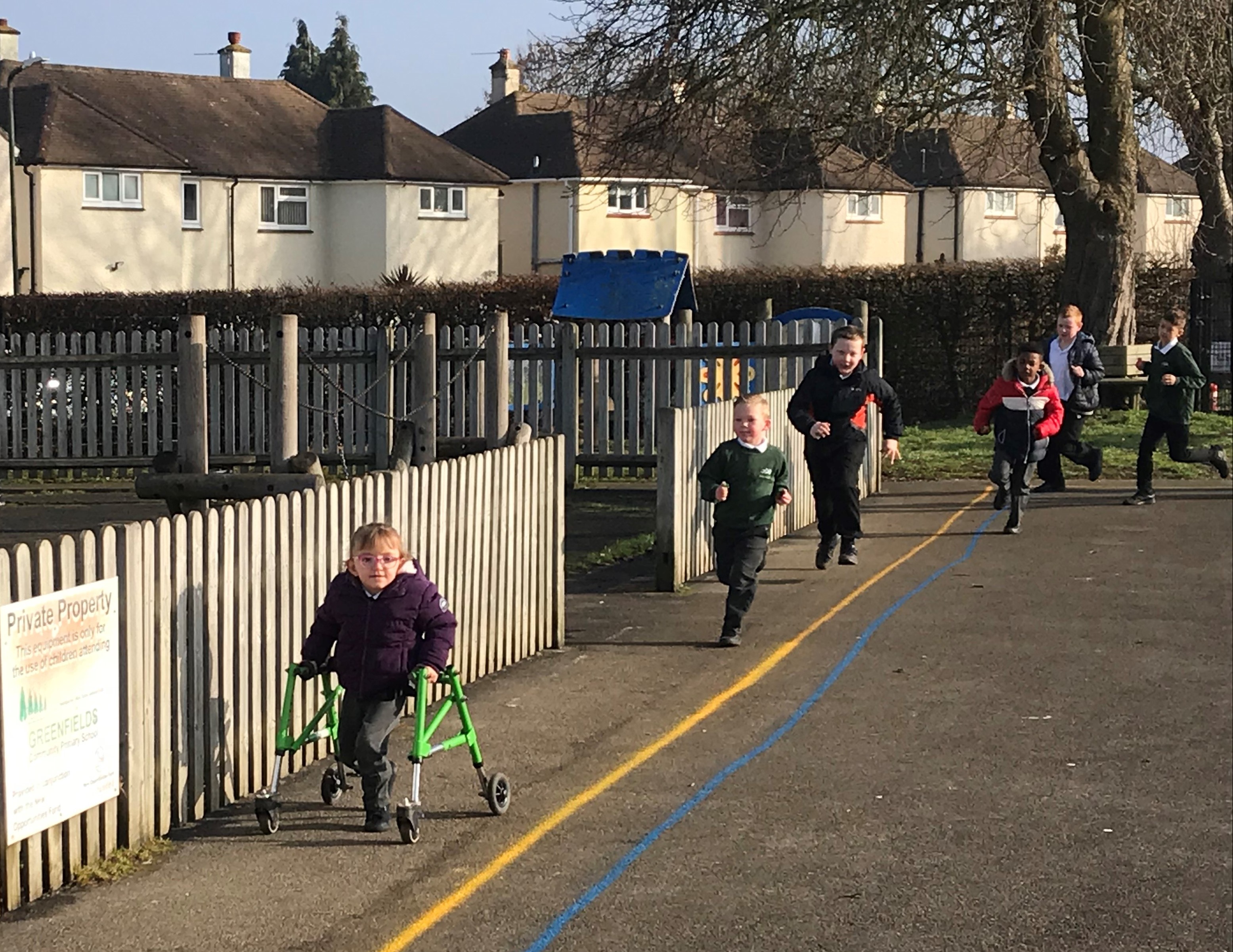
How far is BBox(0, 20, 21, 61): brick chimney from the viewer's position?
175 ft

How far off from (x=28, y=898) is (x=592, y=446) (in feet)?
41.8

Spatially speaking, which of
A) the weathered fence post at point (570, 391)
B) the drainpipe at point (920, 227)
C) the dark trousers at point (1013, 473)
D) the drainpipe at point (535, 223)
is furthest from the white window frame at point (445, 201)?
the dark trousers at point (1013, 473)

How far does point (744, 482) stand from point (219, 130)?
41.9 metres

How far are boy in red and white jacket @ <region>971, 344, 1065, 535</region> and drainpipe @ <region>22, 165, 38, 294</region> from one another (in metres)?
33.3

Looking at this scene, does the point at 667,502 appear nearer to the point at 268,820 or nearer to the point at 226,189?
the point at 268,820

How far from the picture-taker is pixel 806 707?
9062 millimetres

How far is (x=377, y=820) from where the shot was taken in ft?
22.5

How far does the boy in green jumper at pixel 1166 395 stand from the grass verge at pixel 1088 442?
190cm

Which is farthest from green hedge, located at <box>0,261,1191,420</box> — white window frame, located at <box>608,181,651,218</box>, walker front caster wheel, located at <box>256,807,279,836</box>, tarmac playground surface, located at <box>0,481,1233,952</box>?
white window frame, located at <box>608,181,651,218</box>

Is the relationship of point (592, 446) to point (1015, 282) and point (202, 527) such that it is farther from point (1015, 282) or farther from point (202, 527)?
point (202, 527)

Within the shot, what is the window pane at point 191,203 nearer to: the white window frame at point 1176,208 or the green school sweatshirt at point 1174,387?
the white window frame at point 1176,208

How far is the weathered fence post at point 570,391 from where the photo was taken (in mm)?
18438

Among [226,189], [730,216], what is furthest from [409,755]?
[730,216]

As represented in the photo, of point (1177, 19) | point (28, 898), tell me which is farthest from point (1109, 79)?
point (28, 898)
